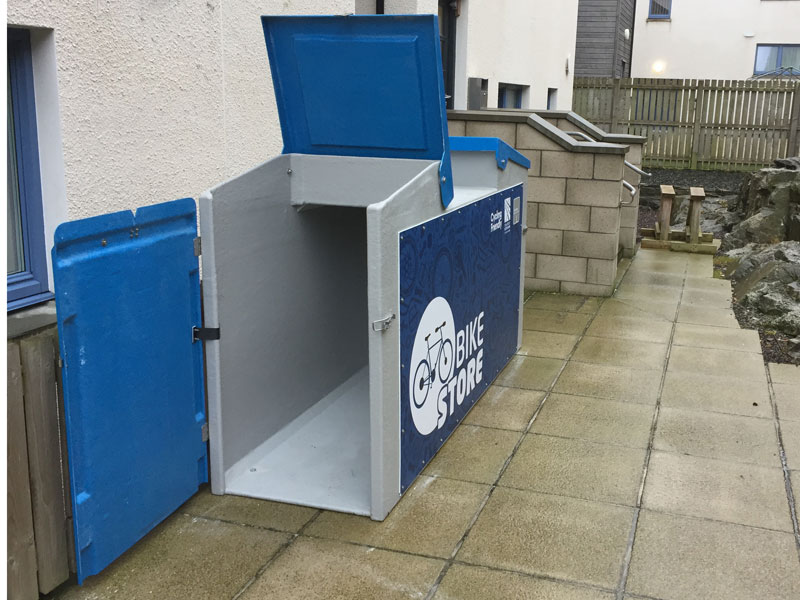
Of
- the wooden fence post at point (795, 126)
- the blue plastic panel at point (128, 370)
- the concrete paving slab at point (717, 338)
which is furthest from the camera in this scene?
the wooden fence post at point (795, 126)

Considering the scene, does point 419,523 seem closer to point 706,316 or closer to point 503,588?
point 503,588

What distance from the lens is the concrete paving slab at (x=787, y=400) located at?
523 centimetres

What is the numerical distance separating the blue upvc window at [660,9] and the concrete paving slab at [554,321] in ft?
70.2

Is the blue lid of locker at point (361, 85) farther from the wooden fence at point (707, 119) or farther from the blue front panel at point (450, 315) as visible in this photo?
the wooden fence at point (707, 119)

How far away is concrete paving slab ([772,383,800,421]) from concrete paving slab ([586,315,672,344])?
4.09 ft

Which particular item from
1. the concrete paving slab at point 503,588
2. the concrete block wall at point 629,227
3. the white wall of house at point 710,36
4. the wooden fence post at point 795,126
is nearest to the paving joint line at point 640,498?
the concrete paving slab at point 503,588

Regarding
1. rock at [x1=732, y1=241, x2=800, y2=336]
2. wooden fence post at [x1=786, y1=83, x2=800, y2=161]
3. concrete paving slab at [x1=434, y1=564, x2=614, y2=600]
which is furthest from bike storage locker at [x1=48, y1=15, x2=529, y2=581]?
wooden fence post at [x1=786, y1=83, x2=800, y2=161]

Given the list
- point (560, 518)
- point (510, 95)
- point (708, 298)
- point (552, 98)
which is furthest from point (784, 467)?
point (552, 98)

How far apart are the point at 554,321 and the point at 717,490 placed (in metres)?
3.43

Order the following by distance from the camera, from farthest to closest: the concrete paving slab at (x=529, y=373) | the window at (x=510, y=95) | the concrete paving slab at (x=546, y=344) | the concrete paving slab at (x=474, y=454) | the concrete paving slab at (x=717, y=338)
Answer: the window at (x=510, y=95), the concrete paving slab at (x=717, y=338), the concrete paving slab at (x=546, y=344), the concrete paving slab at (x=529, y=373), the concrete paving slab at (x=474, y=454)

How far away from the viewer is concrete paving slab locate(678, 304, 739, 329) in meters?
7.48

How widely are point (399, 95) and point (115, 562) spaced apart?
244cm

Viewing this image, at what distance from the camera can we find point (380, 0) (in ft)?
26.3

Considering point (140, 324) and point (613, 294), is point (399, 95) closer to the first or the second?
point (140, 324)
